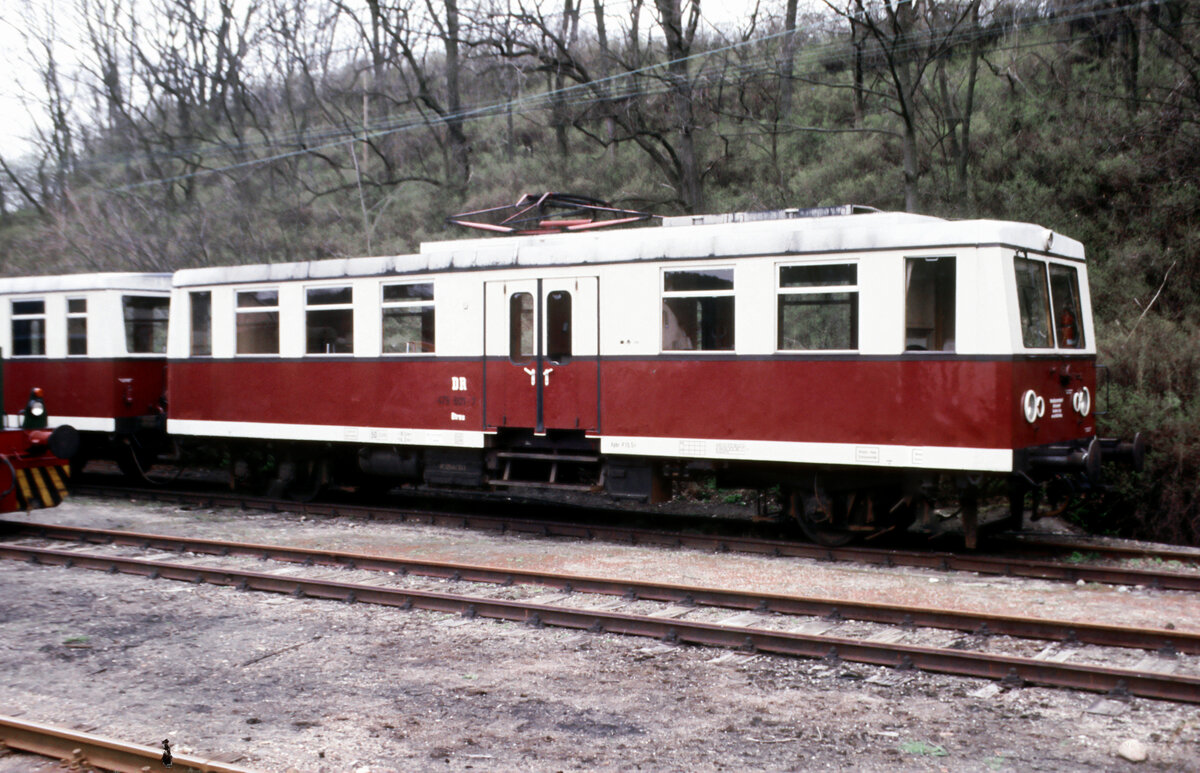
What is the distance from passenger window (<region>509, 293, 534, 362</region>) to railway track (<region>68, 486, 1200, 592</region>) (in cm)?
197

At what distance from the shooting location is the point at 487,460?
1225 cm

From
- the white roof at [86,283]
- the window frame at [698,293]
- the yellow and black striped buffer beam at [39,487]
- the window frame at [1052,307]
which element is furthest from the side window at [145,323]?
the window frame at [1052,307]

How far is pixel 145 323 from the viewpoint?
51.9ft

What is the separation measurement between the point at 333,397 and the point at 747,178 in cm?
1496

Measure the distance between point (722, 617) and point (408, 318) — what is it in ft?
21.1

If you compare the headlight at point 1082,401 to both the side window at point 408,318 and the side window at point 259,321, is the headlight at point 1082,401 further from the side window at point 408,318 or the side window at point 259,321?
the side window at point 259,321

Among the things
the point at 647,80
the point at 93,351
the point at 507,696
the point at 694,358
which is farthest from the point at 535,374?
the point at 647,80

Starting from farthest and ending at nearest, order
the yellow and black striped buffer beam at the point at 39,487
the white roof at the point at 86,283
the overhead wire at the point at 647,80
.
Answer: the overhead wire at the point at 647,80, the white roof at the point at 86,283, the yellow and black striped buffer beam at the point at 39,487

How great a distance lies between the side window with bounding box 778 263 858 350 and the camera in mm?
9727

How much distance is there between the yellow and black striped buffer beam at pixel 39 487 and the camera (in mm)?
11469

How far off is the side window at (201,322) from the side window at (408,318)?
10.4 ft

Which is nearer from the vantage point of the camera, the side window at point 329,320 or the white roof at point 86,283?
the side window at point 329,320

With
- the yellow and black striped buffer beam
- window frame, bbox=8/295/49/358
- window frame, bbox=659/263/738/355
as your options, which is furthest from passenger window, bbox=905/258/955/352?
window frame, bbox=8/295/49/358

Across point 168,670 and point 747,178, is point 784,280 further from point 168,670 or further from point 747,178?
point 747,178
